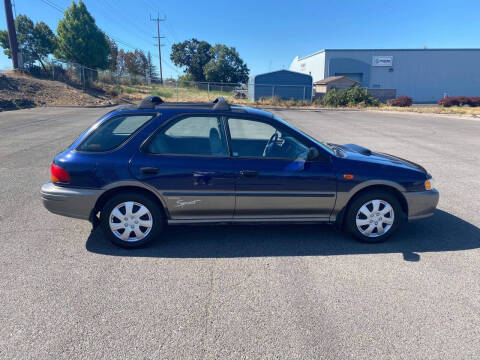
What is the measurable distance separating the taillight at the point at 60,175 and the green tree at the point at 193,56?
218 ft

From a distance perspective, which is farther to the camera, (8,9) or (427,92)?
(427,92)

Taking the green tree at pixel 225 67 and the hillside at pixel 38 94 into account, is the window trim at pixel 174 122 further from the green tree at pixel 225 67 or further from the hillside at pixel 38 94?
the green tree at pixel 225 67

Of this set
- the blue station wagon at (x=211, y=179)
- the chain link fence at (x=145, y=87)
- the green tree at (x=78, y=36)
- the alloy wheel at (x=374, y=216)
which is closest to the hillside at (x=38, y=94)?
the chain link fence at (x=145, y=87)

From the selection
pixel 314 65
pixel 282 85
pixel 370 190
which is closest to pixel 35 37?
pixel 282 85

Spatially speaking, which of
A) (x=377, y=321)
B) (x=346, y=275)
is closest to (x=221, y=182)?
(x=346, y=275)

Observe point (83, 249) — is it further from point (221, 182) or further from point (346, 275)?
point (346, 275)

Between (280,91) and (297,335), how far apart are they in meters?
38.8

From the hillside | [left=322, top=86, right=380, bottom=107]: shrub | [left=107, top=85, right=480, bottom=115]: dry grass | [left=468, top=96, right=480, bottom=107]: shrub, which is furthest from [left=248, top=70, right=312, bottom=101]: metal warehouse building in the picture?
the hillside

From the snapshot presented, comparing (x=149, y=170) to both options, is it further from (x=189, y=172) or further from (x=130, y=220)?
(x=130, y=220)

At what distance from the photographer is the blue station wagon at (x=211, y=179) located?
381 cm

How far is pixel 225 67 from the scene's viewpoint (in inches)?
2453

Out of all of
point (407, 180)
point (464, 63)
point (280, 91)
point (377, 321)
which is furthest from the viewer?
point (464, 63)

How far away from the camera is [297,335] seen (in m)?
2.59

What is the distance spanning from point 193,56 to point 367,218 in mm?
70736
